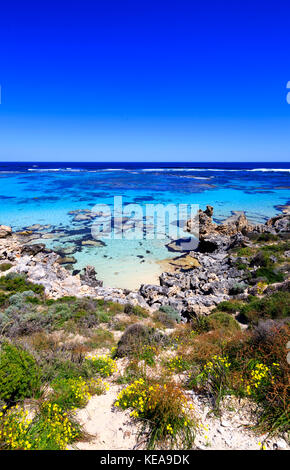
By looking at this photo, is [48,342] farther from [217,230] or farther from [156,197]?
[156,197]

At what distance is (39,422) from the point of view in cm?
379

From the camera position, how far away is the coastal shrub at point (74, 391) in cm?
430

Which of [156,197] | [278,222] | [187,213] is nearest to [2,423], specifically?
[278,222]

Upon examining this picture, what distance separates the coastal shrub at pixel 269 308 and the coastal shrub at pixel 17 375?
6709mm

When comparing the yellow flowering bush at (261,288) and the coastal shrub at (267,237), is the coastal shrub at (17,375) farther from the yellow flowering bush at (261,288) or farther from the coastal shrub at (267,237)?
the coastal shrub at (267,237)

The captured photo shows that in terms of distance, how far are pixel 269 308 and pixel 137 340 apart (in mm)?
5068

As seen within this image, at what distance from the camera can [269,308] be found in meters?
8.39

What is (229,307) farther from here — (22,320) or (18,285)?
(18,285)

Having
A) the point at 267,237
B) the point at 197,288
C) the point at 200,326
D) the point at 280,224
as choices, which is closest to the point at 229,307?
the point at 200,326

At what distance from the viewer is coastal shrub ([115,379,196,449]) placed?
3.60 m

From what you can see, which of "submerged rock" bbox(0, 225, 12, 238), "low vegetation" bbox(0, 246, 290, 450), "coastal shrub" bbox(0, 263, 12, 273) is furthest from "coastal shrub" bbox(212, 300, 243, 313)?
"submerged rock" bbox(0, 225, 12, 238)
